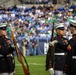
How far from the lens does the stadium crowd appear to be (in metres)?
31.5

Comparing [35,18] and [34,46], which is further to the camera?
[35,18]

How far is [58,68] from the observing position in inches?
406

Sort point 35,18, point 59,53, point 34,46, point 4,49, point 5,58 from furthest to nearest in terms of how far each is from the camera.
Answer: point 35,18, point 34,46, point 59,53, point 5,58, point 4,49

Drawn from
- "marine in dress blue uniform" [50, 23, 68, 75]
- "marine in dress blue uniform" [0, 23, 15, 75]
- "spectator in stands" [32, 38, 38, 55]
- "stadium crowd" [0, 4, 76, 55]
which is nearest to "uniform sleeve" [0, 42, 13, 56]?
"marine in dress blue uniform" [0, 23, 15, 75]

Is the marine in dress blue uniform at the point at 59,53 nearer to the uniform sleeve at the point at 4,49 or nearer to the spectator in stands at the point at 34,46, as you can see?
the uniform sleeve at the point at 4,49

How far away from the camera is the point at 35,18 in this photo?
3750 centimetres

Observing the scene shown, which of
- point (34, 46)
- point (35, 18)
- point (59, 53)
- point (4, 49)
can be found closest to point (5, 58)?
point (4, 49)

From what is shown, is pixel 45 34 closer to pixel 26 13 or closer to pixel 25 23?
pixel 25 23

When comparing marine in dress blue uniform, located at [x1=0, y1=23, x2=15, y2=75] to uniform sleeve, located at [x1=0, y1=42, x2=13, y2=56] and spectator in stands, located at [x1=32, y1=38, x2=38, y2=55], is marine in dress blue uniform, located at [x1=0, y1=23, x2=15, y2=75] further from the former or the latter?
spectator in stands, located at [x1=32, y1=38, x2=38, y2=55]

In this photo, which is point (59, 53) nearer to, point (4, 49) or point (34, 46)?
point (4, 49)

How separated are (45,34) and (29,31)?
7.48 ft

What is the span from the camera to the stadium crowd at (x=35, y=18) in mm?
31452

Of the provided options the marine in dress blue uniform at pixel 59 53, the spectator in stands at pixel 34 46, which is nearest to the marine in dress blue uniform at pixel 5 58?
the marine in dress blue uniform at pixel 59 53

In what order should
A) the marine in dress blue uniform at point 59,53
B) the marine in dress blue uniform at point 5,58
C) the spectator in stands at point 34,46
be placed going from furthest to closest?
the spectator in stands at point 34,46, the marine in dress blue uniform at point 59,53, the marine in dress blue uniform at point 5,58
